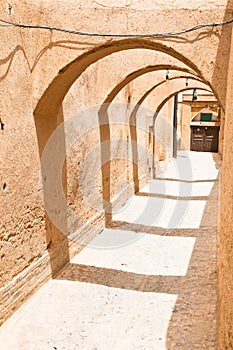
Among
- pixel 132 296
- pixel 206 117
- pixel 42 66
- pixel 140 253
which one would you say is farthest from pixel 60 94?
pixel 206 117

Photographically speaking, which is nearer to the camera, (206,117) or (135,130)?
(135,130)

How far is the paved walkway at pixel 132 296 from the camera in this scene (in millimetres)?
4340

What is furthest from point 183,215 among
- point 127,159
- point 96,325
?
point 96,325

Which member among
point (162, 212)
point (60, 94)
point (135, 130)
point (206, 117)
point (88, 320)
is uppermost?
point (60, 94)

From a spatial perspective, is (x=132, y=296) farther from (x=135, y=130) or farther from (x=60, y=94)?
(x=135, y=130)

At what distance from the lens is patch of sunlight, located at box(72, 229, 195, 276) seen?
649 cm

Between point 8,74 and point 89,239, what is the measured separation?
163 inches

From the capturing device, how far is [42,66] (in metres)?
5.05

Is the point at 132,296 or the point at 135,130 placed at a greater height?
the point at 135,130

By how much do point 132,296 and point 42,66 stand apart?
3488 millimetres

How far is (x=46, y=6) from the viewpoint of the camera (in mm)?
4969

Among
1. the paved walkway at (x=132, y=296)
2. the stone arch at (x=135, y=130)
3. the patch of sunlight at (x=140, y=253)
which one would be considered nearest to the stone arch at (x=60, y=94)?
the paved walkway at (x=132, y=296)

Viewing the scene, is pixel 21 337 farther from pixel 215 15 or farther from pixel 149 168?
pixel 149 168

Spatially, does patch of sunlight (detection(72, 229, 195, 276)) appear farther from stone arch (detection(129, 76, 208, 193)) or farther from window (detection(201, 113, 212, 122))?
window (detection(201, 113, 212, 122))
